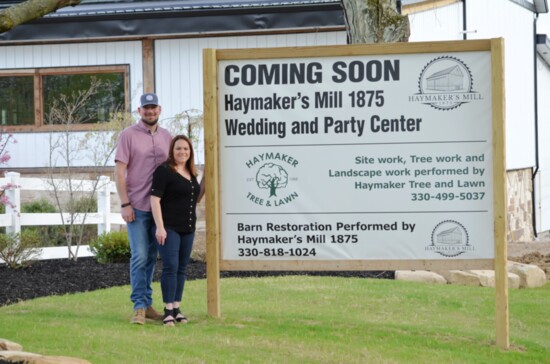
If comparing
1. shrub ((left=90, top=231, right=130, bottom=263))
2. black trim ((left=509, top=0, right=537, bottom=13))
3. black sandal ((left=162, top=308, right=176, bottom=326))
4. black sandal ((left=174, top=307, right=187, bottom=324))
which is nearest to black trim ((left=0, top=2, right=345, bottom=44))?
shrub ((left=90, top=231, right=130, bottom=263))

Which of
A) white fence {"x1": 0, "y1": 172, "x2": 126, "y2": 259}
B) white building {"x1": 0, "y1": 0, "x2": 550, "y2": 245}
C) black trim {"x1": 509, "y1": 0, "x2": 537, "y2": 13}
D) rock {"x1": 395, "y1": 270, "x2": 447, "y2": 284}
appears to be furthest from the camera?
black trim {"x1": 509, "y1": 0, "x2": 537, "y2": 13}

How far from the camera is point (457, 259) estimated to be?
9523 millimetres

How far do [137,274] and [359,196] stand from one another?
83.3 inches

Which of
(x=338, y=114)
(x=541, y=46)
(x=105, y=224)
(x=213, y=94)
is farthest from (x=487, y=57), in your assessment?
(x=541, y=46)

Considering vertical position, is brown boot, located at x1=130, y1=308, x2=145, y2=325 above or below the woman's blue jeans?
below

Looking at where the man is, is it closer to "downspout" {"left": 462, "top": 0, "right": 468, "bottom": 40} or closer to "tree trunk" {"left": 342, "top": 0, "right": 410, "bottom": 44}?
"tree trunk" {"left": 342, "top": 0, "right": 410, "bottom": 44}

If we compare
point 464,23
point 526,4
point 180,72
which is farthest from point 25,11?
point 526,4

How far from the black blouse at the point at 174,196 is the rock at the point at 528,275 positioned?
6.32 metres

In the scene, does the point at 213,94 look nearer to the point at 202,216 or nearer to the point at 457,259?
the point at 457,259

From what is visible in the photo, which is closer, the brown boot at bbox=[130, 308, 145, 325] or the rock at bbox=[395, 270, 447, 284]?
the brown boot at bbox=[130, 308, 145, 325]

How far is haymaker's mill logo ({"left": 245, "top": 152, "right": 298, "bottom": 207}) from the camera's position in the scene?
9.72 m

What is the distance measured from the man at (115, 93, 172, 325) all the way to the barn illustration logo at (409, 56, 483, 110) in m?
2.34

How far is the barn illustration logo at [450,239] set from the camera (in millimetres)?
9492

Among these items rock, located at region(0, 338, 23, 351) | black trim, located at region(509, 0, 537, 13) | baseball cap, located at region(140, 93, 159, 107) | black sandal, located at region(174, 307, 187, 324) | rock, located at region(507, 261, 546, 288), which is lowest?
rock, located at region(507, 261, 546, 288)
